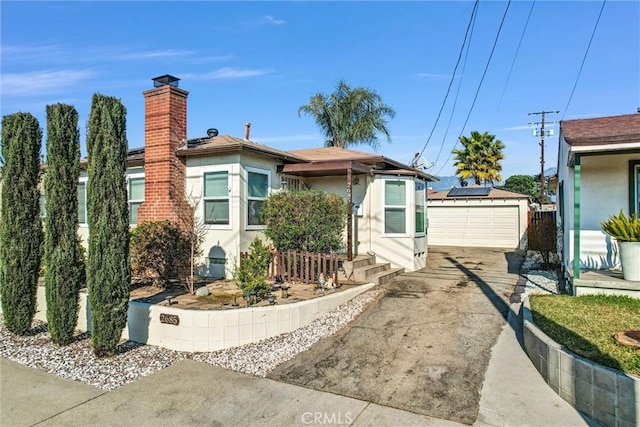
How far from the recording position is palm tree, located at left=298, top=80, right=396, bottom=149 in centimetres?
2600

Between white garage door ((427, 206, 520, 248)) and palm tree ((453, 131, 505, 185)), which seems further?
palm tree ((453, 131, 505, 185))

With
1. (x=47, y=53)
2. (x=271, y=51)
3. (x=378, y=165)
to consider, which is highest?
(x=271, y=51)

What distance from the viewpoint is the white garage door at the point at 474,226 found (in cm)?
1797

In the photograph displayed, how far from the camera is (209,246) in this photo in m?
9.52

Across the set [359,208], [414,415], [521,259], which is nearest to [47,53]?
[359,208]

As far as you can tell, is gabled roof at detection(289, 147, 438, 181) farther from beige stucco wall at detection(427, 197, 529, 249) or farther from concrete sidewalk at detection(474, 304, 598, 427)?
beige stucco wall at detection(427, 197, 529, 249)

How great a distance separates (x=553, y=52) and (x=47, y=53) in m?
13.9

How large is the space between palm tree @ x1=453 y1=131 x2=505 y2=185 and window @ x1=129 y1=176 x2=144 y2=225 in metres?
24.0

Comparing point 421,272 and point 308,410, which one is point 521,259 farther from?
point 308,410

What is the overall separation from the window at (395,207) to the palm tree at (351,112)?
15869 millimetres

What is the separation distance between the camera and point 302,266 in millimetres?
8336

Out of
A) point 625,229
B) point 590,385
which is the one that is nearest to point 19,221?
point 590,385

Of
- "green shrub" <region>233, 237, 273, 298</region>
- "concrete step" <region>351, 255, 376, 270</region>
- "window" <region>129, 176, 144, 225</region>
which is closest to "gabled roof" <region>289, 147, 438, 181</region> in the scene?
"concrete step" <region>351, 255, 376, 270</region>

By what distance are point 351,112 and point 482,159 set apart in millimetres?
10743
